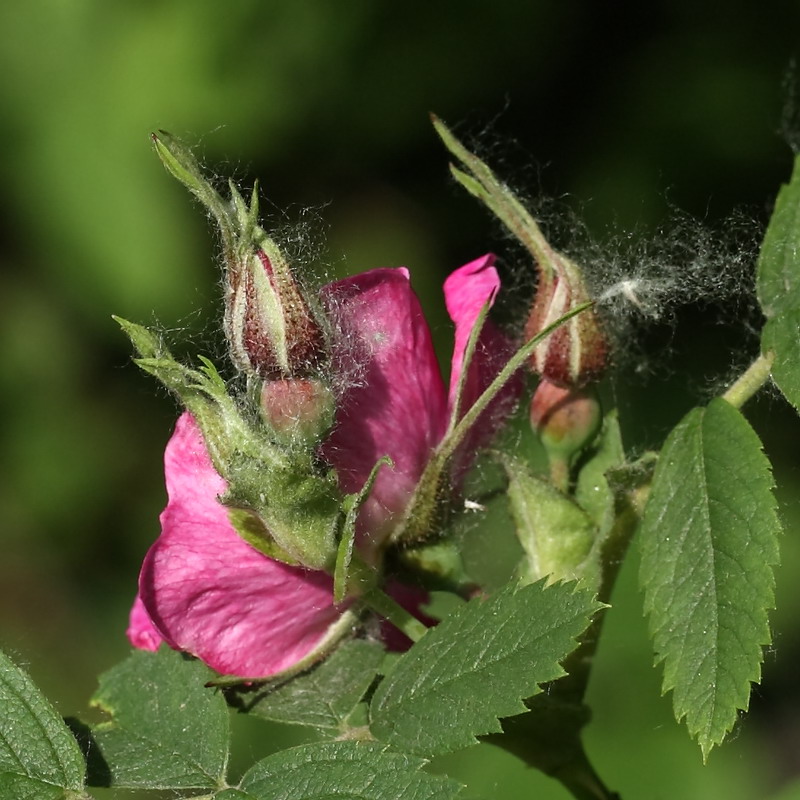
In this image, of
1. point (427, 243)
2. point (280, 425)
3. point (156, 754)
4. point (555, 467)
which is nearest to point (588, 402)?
point (555, 467)

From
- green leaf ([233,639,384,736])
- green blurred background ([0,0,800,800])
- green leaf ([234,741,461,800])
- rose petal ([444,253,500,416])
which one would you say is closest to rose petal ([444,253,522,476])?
rose petal ([444,253,500,416])

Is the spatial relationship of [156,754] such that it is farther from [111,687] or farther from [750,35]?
[750,35]

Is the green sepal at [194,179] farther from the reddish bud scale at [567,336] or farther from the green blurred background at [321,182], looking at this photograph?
the green blurred background at [321,182]

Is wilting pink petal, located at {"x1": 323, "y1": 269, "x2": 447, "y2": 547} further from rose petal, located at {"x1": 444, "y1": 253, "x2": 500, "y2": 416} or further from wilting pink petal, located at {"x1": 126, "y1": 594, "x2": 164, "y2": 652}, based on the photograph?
wilting pink petal, located at {"x1": 126, "y1": 594, "x2": 164, "y2": 652}

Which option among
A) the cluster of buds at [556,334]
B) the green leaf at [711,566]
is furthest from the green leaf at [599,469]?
the green leaf at [711,566]

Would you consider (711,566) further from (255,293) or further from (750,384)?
(255,293)

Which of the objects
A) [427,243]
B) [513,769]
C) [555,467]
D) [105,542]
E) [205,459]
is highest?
[205,459]
